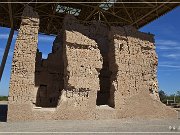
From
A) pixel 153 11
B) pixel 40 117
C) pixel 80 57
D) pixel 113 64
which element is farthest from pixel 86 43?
pixel 153 11

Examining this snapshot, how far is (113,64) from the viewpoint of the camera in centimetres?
1641

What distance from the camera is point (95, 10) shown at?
2116 cm

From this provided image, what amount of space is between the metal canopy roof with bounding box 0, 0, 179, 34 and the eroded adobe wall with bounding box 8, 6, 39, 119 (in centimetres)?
465

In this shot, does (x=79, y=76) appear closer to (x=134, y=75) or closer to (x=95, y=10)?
(x=134, y=75)

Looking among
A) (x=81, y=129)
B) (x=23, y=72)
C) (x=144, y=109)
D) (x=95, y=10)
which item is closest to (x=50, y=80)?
(x=23, y=72)

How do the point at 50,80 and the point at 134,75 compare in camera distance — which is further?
the point at 50,80

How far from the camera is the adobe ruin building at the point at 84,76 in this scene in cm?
Result: 1416

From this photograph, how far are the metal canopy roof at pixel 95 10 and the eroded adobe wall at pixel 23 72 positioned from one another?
183 inches

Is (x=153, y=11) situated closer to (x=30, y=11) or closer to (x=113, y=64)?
(x=113, y=64)

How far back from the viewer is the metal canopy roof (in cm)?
1961

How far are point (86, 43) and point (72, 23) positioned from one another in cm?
165

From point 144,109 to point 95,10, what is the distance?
28.6 feet

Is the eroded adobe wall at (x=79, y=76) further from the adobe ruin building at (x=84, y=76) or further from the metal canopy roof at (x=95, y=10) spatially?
the metal canopy roof at (x=95, y=10)

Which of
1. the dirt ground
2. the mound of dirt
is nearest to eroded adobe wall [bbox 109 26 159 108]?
the mound of dirt
